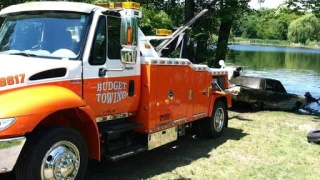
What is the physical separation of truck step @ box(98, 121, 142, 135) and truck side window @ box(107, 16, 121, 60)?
3.35ft

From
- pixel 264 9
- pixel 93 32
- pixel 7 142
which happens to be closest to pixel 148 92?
pixel 93 32

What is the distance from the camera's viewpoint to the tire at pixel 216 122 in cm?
903

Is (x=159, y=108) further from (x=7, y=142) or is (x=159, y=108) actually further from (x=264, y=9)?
(x=264, y=9)

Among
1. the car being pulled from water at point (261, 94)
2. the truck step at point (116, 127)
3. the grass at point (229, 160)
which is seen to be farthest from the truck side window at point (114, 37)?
the car being pulled from water at point (261, 94)

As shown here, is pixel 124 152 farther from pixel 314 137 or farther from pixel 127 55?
pixel 314 137

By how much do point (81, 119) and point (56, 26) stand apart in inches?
51.6

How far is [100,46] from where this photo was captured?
18.3 ft

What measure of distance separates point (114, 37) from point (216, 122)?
171 inches

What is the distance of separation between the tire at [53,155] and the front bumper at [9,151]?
0.18 meters

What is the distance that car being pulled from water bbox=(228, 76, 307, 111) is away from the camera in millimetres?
15047

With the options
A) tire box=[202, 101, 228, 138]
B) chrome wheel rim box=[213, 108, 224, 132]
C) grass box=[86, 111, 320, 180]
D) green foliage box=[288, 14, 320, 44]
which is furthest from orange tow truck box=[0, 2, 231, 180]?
green foliage box=[288, 14, 320, 44]

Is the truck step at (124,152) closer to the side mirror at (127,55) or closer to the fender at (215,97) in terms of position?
the side mirror at (127,55)

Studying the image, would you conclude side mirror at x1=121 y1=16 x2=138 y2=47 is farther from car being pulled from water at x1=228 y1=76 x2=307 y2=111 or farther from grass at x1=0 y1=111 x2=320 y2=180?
car being pulled from water at x1=228 y1=76 x2=307 y2=111

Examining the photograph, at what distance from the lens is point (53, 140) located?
471 centimetres
